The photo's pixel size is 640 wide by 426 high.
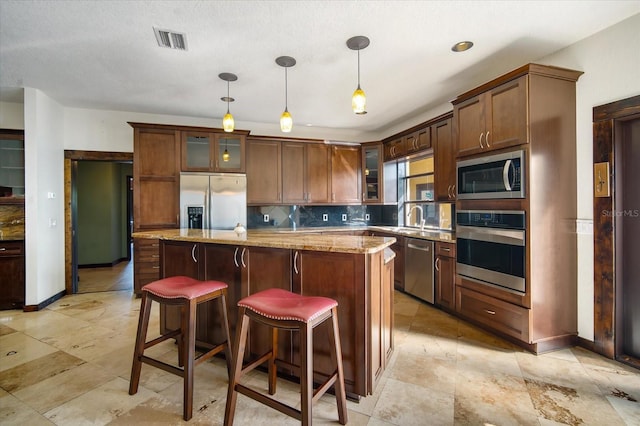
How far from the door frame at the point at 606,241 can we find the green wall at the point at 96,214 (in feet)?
25.4

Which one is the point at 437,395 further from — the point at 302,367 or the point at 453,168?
the point at 453,168

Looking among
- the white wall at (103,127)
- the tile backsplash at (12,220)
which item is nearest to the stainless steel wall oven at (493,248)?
the white wall at (103,127)

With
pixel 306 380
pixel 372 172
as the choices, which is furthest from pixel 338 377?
pixel 372 172

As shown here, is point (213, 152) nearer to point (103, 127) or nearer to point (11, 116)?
point (103, 127)

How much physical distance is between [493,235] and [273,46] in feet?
8.64

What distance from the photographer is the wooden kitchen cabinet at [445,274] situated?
336 cm

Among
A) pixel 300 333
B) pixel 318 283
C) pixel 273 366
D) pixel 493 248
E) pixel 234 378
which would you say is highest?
pixel 493 248

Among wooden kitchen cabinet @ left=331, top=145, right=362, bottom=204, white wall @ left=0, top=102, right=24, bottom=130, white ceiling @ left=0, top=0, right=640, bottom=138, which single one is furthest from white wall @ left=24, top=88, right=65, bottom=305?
wooden kitchen cabinet @ left=331, top=145, right=362, bottom=204

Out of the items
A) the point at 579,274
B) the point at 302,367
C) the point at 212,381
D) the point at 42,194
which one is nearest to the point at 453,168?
the point at 579,274

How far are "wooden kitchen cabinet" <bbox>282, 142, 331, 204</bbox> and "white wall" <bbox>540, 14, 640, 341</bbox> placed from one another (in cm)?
337

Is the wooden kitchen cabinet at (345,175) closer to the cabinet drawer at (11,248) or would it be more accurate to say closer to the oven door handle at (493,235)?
the oven door handle at (493,235)

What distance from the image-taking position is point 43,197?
12.6 feet

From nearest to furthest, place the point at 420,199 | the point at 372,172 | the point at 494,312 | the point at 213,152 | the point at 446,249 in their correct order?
the point at 494,312, the point at 446,249, the point at 213,152, the point at 420,199, the point at 372,172

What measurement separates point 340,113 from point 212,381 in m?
3.90
